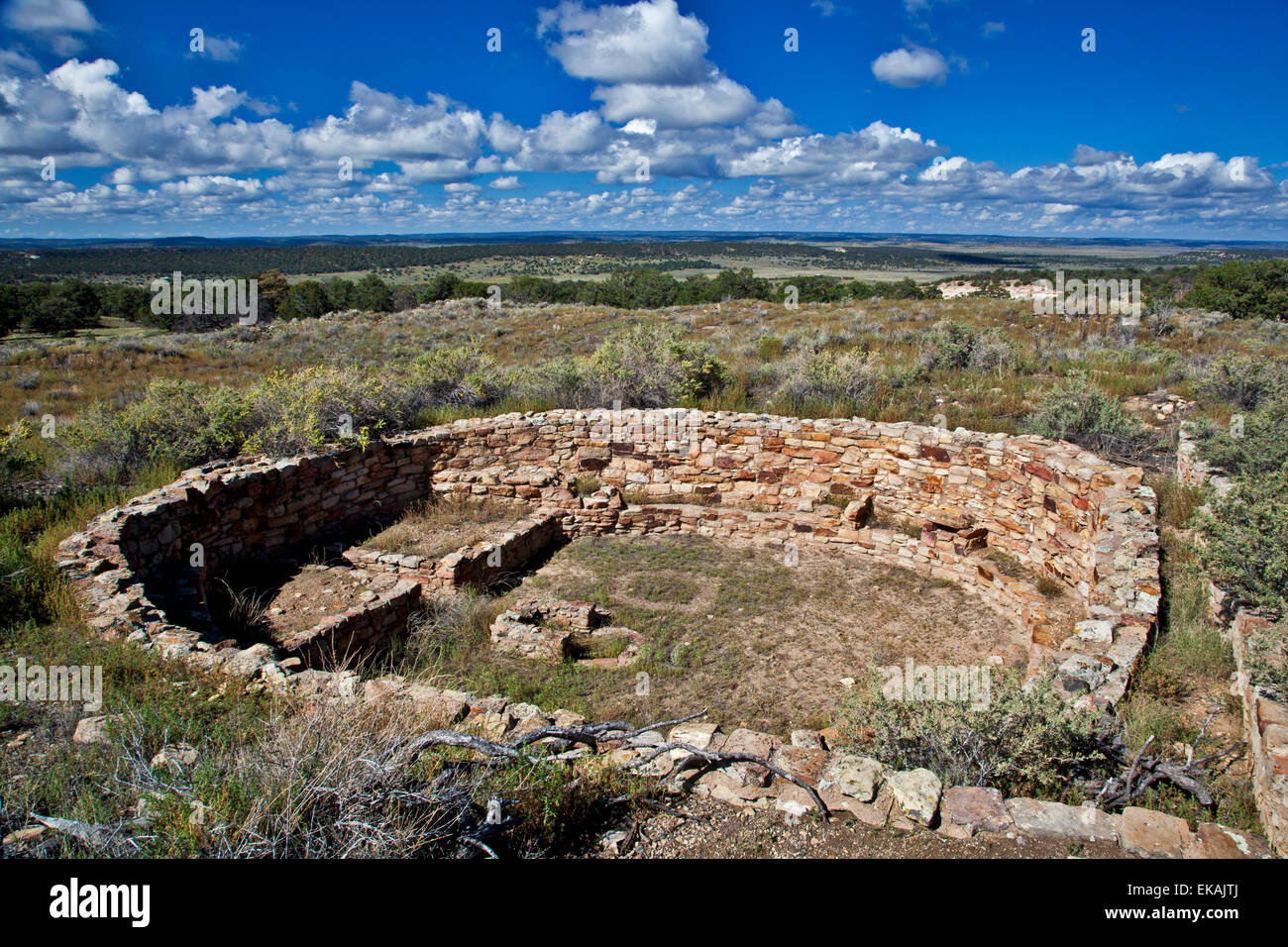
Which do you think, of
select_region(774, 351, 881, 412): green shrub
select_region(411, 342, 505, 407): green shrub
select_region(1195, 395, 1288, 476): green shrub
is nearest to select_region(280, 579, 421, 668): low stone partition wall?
select_region(411, 342, 505, 407): green shrub

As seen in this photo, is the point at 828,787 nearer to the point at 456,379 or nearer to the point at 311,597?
the point at 311,597

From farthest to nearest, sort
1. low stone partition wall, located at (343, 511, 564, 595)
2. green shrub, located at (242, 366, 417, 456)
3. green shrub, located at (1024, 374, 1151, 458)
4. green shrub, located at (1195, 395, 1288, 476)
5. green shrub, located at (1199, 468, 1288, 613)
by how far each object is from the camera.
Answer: green shrub, located at (1024, 374, 1151, 458), green shrub, located at (242, 366, 417, 456), low stone partition wall, located at (343, 511, 564, 595), green shrub, located at (1195, 395, 1288, 476), green shrub, located at (1199, 468, 1288, 613)

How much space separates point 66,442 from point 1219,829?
11.3m

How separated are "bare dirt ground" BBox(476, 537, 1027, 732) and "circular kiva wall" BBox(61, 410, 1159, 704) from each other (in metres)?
0.44

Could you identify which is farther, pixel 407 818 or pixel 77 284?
pixel 77 284

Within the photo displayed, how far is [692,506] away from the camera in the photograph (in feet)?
30.3

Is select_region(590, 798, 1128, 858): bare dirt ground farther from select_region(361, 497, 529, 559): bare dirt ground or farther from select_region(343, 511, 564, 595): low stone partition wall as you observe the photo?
select_region(361, 497, 529, 559): bare dirt ground

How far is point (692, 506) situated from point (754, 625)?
2769 millimetres

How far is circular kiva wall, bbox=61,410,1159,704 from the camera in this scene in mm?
5473

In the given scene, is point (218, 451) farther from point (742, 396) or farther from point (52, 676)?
point (742, 396)

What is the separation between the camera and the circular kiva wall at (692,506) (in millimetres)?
5473

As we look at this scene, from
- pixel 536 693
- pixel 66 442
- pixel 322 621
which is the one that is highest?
pixel 66 442

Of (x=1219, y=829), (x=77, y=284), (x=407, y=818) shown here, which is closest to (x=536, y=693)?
(x=407, y=818)
